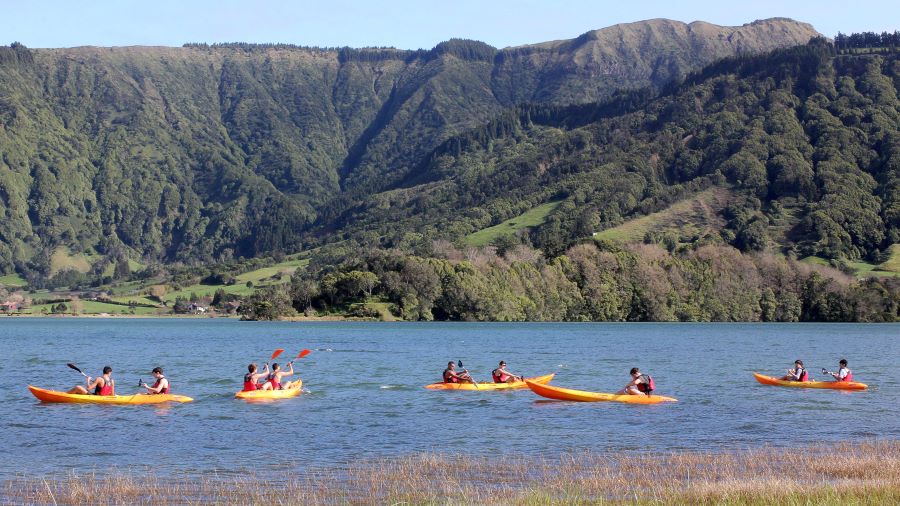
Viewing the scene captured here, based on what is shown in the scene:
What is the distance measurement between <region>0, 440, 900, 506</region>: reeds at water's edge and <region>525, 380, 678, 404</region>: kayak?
1710 centimetres

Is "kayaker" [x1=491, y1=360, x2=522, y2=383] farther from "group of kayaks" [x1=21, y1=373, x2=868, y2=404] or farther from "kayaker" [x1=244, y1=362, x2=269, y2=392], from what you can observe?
"kayaker" [x1=244, y1=362, x2=269, y2=392]

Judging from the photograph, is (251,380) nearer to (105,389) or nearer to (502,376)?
(105,389)

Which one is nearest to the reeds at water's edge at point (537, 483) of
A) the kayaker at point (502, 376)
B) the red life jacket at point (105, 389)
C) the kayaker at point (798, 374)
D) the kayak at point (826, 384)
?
the red life jacket at point (105, 389)

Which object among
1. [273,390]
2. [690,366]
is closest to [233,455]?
[273,390]

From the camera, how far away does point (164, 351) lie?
108375mm

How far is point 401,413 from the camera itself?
50.6m

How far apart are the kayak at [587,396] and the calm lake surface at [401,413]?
51 centimetres

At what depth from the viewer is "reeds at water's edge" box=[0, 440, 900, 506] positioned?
26.6 meters

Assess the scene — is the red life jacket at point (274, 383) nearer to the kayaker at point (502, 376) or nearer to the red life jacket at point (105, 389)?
the red life jacket at point (105, 389)

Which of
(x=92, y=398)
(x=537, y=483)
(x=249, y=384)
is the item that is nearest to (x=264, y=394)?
(x=249, y=384)

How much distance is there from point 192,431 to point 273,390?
12.7 metres

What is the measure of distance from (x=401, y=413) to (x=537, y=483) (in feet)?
68.6

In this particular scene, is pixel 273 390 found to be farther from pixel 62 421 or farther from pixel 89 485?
pixel 89 485

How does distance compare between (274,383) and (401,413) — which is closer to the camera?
(401,413)
